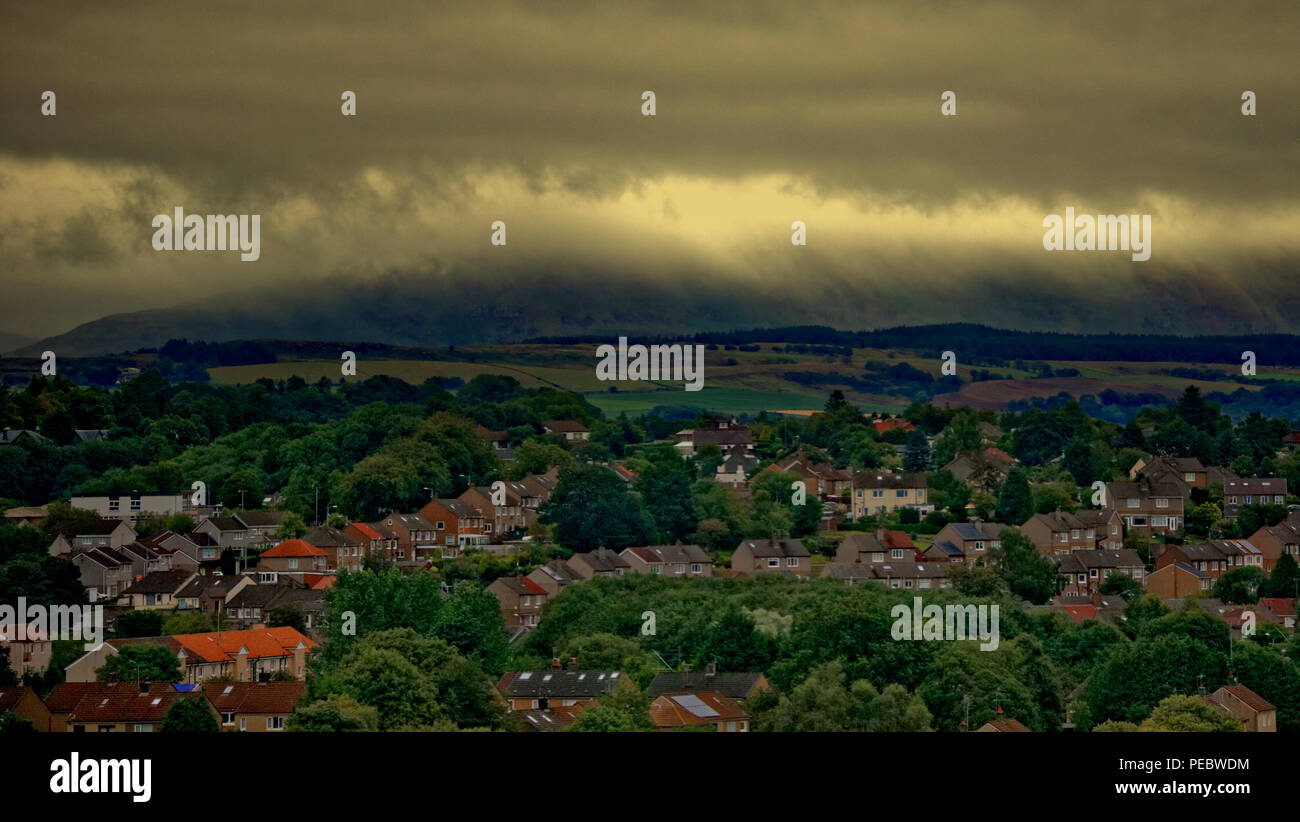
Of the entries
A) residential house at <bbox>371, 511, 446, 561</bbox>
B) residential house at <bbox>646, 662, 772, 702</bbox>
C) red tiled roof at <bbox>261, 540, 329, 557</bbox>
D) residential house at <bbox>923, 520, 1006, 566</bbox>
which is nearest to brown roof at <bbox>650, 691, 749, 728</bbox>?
→ residential house at <bbox>646, 662, 772, 702</bbox>

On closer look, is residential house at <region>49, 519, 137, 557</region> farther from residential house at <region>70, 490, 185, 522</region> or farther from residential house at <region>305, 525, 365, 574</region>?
residential house at <region>305, 525, 365, 574</region>

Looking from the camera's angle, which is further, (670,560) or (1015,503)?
(1015,503)

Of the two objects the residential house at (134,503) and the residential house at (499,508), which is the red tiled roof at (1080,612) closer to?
the residential house at (499,508)

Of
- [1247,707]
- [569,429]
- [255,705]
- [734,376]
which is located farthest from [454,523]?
[734,376]

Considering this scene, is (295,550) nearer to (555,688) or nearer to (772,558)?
(772,558)

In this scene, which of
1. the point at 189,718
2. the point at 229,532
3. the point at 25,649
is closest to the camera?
A: the point at 189,718
